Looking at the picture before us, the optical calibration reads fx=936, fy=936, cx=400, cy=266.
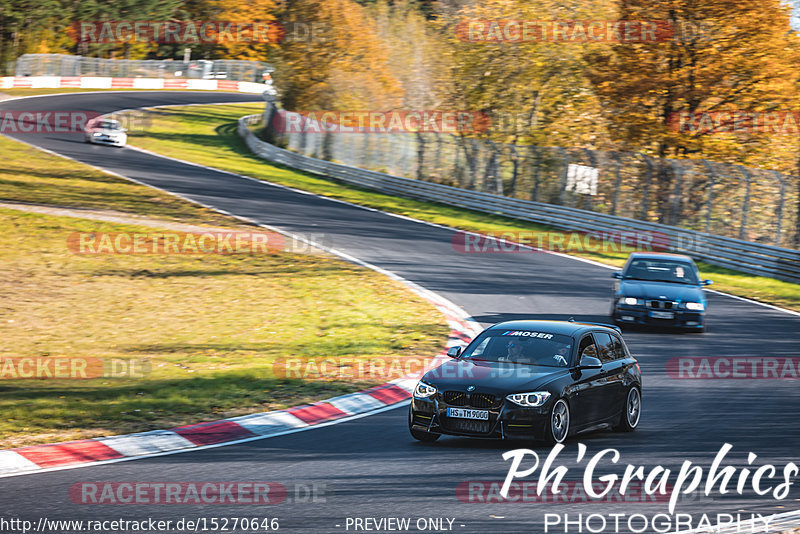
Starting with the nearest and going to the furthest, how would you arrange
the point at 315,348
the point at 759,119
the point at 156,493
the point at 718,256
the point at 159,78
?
the point at 156,493 < the point at 315,348 < the point at 718,256 < the point at 759,119 < the point at 159,78

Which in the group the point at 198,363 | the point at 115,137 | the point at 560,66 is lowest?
the point at 198,363

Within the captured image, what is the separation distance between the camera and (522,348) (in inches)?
430

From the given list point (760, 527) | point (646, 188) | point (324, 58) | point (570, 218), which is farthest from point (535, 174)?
point (760, 527)

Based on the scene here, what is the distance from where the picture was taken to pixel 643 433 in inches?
437

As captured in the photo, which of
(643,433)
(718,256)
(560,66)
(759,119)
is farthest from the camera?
(560,66)

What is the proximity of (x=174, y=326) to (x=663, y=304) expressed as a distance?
9.58 m

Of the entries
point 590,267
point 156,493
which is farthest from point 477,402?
point 590,267

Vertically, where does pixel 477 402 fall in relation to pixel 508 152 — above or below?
below

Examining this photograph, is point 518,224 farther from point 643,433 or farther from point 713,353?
point 643,433

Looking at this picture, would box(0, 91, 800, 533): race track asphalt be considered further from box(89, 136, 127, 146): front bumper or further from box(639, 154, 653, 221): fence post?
box(89, 136, 127, 146): front bumper

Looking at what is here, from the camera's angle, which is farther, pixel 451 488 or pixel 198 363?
pixel 198 363

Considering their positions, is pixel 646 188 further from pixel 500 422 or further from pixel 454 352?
pixel 500 422

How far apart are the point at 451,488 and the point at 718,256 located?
2342 cm

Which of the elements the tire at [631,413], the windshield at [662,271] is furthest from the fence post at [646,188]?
the tire at [631,413]
